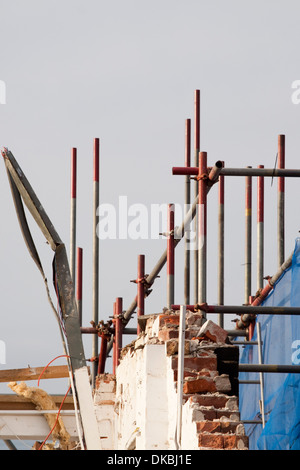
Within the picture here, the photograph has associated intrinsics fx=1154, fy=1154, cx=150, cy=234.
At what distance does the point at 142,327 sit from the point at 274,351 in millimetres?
2171

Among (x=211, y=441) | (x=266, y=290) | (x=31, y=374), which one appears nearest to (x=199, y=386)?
(x=211, y=441)

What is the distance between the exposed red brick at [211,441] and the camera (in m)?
7.64

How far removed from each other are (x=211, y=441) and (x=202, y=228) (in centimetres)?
284

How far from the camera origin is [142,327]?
10.2 metres

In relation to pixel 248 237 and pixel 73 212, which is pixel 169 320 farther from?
pixel 73 212

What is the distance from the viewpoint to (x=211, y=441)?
7.66m

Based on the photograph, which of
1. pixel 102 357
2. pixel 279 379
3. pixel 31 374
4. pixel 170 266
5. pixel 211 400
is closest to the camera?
pixel 211 400

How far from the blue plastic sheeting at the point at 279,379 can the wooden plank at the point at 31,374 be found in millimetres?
2096

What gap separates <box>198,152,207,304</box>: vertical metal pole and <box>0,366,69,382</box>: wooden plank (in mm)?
3833

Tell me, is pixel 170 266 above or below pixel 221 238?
below

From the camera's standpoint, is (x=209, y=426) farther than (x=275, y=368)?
No

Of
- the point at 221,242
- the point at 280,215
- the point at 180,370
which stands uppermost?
the point at 280,215

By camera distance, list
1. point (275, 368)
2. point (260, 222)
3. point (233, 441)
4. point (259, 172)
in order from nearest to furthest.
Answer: point (233, 441)
point (275, 368)
point (259, 172)
point (260, 222)

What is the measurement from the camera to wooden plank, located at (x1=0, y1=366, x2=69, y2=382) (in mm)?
13344
